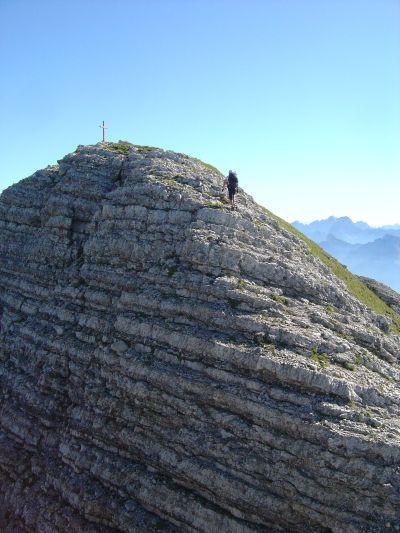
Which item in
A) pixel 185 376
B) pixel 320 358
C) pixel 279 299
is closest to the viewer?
pixel 320 358

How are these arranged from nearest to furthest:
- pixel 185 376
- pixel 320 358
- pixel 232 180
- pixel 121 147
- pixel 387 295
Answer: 1. pixel 320 358
2. pixel 185 376
3. pixel 232 180
4. pixel 121 147
5. pixel 387 295

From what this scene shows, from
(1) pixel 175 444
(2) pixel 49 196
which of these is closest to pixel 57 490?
(1) pixel 175 444

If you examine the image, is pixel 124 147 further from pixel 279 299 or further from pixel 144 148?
pixel 279 299

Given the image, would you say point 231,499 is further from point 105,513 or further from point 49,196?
point 49,196

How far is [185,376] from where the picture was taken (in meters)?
19.7

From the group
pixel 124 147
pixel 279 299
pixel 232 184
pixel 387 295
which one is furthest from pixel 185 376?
pixel 387 295

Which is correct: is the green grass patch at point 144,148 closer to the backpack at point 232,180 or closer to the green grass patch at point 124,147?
the green grass patch at point 124,147

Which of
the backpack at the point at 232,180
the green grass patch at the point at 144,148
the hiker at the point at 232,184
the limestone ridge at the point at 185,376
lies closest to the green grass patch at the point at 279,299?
the limestone ridge at the point at 185,376

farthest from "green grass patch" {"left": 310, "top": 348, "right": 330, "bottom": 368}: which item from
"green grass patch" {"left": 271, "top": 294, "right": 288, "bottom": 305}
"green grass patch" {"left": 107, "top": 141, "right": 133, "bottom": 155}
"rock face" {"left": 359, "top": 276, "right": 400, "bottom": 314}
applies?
"green grass patch" {"left": 107, "top": 141, "right": 133, "bottom": 155}

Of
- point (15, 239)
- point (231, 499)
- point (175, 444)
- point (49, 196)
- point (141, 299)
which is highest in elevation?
point (49, 196)

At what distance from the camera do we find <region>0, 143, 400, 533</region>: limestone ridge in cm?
1703

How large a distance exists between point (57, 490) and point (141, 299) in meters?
9.87

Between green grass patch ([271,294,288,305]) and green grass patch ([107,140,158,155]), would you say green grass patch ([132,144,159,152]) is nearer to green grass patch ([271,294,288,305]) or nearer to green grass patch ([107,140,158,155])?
green grass patch ([107,140,158,155])

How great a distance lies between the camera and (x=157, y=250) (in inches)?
942
